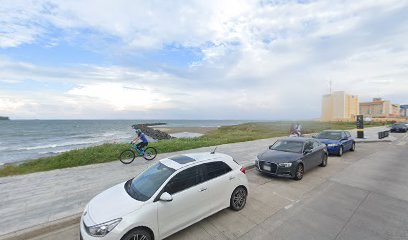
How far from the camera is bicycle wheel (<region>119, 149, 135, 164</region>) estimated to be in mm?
9742

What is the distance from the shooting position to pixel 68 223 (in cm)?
451

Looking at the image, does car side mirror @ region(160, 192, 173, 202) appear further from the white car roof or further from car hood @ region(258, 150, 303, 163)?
car hood @ region(258, 150, 303, 163)

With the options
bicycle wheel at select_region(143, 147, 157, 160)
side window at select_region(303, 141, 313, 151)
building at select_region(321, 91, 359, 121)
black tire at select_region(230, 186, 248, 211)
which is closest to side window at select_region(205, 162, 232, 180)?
black tire at select_region(230, 186, 248, 211)

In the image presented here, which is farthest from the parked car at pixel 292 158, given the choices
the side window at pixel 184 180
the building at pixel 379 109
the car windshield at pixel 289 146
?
the building at pixel 379 109

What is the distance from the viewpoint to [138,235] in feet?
11.1

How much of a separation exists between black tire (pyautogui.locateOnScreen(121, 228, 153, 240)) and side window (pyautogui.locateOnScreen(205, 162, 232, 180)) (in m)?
1.65

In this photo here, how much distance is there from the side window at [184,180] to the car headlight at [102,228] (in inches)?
39.4

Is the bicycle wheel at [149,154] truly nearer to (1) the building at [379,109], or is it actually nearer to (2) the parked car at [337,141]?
(2) the parked car at [337,141]

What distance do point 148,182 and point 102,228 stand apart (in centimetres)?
121

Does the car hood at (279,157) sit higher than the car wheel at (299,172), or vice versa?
the car hood at (279,157)

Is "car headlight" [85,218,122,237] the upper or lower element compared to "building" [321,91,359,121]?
lower

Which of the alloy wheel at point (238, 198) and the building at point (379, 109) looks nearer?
the alloy wheel at point (238, 198)

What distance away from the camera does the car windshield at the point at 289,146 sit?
8252 mm

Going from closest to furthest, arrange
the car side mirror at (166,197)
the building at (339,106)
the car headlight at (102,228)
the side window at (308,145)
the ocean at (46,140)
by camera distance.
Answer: the car headlight at (102,228) → the car side mirror at (166,197) → the side window at (308,145) → the ocean at (46,140) → the building at (339,106)
